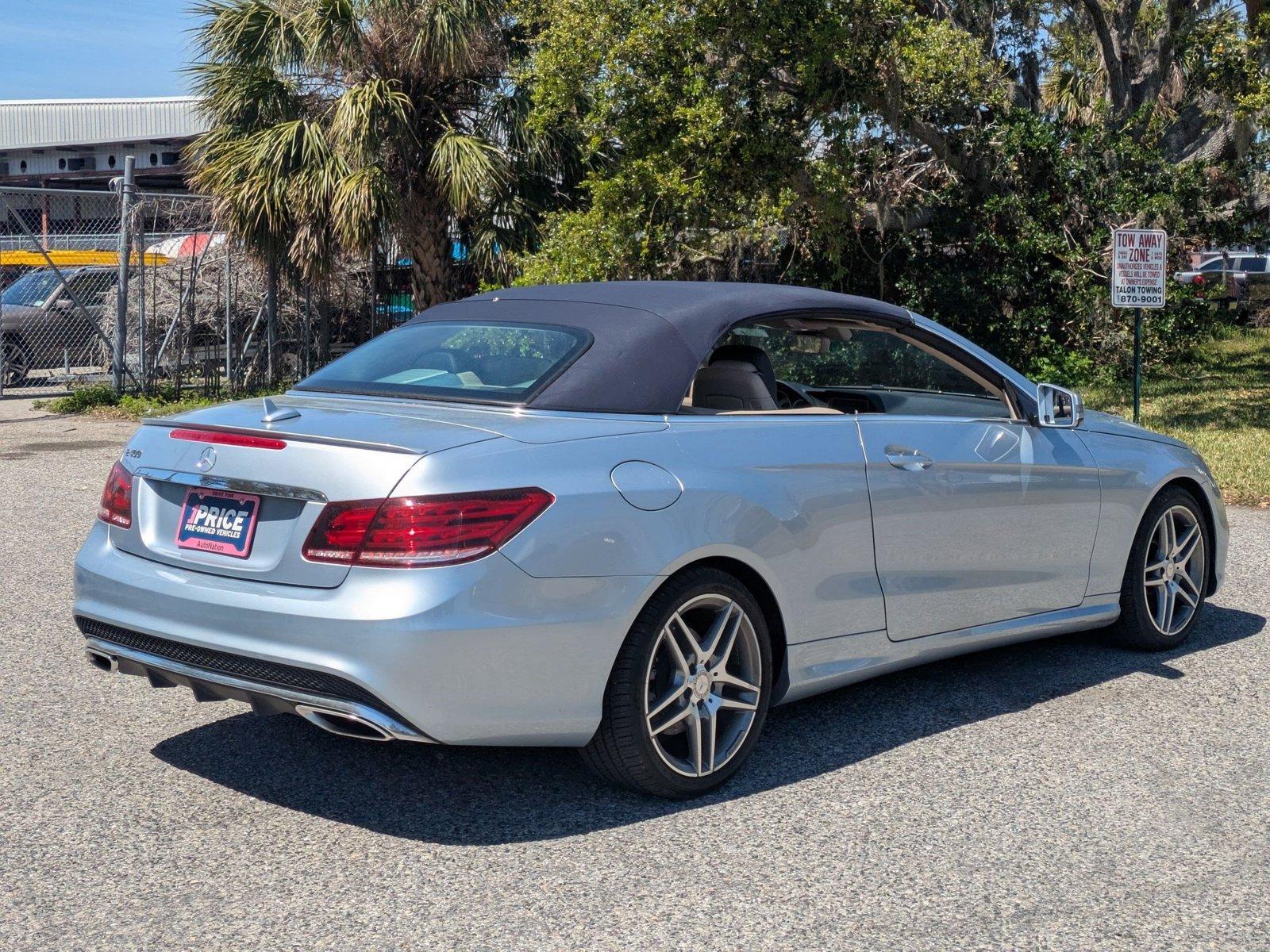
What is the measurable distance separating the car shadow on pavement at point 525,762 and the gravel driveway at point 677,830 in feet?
0.04

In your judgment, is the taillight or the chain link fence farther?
the chain link fence

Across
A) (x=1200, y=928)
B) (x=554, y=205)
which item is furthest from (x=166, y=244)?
(x=1200, y=928)

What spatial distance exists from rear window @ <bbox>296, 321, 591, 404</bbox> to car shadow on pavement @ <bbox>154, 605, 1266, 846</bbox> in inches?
46.7

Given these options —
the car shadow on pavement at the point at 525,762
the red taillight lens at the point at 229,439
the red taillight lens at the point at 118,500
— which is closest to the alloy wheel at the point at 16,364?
the car shadow on pavement at the point at 525,762

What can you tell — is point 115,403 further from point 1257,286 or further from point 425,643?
point 1257,286

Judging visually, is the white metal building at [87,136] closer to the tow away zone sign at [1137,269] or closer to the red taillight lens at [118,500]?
the tow away zone sign at [1137,269]

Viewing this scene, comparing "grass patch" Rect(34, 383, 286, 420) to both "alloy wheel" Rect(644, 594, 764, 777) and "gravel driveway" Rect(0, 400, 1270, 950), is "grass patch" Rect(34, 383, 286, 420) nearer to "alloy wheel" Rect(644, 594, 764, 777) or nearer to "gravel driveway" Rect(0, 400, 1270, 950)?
"gravel driveway" Rect(0, 400, 1270, 950)

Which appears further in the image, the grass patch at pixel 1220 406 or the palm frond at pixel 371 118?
the palm frond at pixel 371 118

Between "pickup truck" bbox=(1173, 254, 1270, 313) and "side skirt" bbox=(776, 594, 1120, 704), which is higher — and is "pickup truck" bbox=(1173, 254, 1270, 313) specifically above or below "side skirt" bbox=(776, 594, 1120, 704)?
above

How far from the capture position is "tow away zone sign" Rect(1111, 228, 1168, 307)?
40.1 ft

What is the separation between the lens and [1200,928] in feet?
11.2

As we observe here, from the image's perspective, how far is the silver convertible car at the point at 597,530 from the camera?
12.2ft

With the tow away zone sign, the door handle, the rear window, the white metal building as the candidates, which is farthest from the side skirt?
the white metal building

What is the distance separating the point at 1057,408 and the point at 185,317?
15214mm
